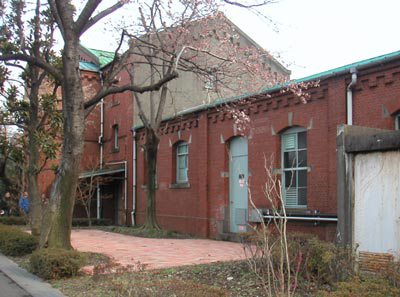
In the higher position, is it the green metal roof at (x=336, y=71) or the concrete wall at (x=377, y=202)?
the green metal roof at (x=336, y=71)

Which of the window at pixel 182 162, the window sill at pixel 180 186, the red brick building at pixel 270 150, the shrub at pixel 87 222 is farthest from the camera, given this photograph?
the shrub at pixel 87 222

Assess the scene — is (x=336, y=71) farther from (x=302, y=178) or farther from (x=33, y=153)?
(x=33, y=153)

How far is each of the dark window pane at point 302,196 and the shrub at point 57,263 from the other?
317 inches

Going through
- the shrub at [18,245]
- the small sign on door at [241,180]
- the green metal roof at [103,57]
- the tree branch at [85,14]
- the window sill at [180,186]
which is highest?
the green metal roof at [103,57]

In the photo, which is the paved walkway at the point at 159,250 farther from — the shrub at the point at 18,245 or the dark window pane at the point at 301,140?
the dark window pane at the point at 301,140

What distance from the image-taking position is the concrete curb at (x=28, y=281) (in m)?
9.00

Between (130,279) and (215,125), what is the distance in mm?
12517

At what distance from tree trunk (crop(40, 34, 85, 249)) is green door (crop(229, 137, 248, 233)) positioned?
801cm

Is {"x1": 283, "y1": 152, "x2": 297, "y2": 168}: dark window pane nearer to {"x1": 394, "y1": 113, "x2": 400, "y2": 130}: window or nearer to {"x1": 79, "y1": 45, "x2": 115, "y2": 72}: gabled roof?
{"x1": 394, "y1": 113, "x2": 400, "y2": 130}: window

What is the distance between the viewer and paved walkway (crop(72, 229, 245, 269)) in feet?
42.2

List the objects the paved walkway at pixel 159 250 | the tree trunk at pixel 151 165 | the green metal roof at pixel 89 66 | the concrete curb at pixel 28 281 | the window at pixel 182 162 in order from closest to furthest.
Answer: the concrete curb at pixel 28 281 < the paved walkway at pixel 159 250 < the tree trunk at pixel 151 165 < the window at pixel 182 162 < the green metal roof at pixel 89 66

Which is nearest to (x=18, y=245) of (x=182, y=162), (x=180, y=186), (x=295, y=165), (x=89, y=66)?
(x=295, y=165)

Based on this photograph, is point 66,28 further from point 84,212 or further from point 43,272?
point 84,212

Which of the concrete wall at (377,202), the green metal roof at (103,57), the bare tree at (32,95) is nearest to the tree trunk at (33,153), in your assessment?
the bare tree at (32,95)
